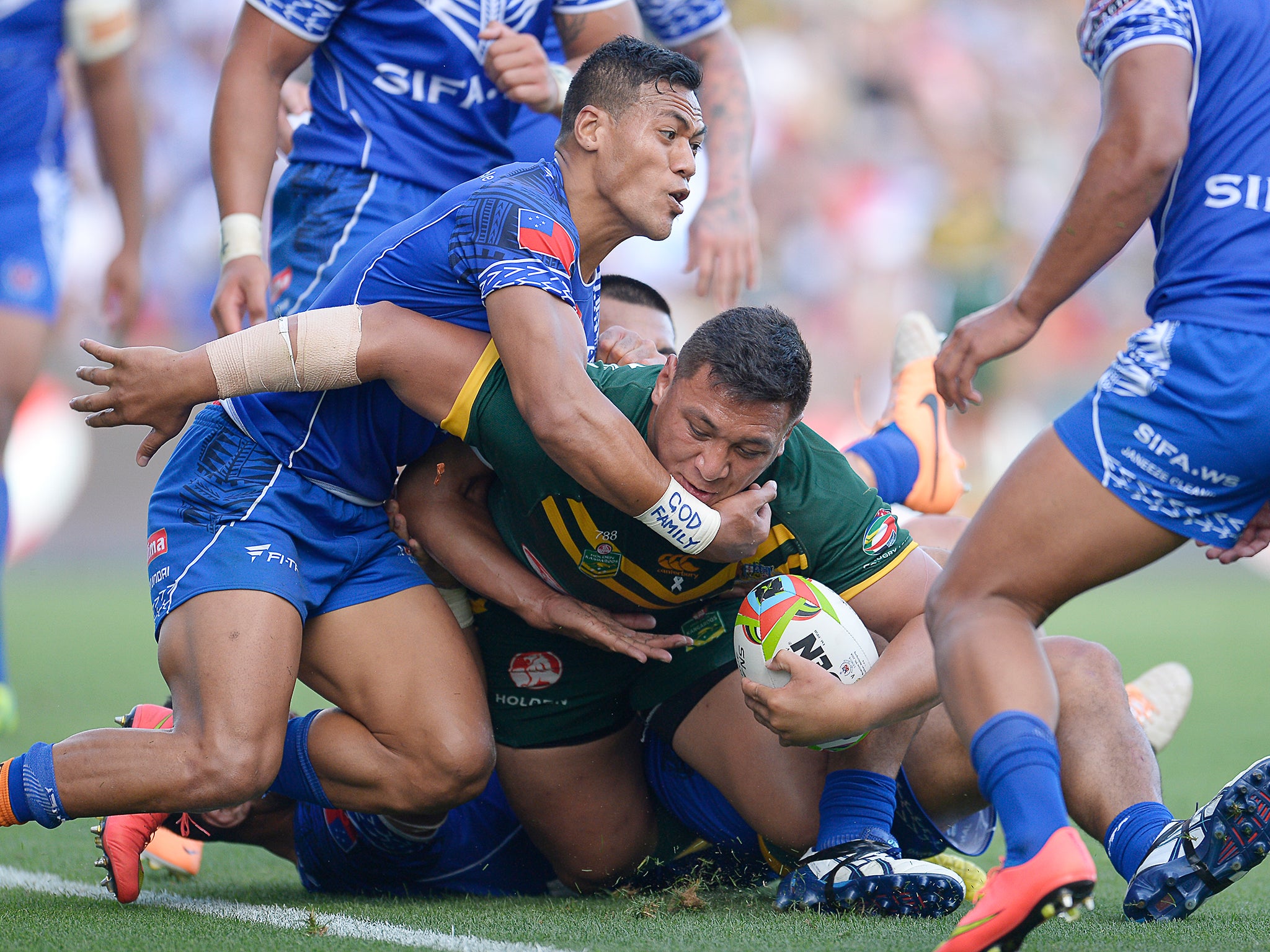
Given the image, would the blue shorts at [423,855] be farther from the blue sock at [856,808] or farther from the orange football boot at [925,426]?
the orange football boot at [925,426]

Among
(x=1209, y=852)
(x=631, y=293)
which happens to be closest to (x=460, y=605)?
(x=631, y=293)

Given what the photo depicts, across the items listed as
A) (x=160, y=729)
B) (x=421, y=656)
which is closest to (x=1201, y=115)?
(x=421, y=656)

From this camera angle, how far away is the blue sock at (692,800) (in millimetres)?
3256

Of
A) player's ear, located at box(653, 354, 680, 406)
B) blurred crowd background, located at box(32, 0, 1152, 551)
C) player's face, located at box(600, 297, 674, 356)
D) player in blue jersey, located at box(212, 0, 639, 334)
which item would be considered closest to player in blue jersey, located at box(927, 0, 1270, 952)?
player's ear, located at box(653, 354, 680, 406)

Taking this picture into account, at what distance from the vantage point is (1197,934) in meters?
2.59

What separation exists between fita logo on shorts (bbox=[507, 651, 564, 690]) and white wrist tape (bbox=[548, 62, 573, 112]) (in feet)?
5.52

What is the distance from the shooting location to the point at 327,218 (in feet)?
13.5

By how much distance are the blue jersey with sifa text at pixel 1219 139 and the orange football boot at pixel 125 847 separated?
2288 millimetres

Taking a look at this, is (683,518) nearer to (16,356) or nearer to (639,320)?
(639,320)

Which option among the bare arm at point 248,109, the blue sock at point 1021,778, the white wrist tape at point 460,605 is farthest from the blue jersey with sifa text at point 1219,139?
the bare arm at point 248,109

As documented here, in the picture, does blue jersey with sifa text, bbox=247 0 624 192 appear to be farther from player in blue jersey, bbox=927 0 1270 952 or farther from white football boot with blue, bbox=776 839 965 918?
white football boot with blue, bbox=776 839 965 918

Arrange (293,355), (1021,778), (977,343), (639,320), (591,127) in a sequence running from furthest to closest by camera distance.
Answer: (639,320) < (591,127) < (293,355) < (977,343) < (1021,778)

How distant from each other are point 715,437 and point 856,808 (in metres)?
0.89

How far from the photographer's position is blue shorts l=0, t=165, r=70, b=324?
4793 millimetres
